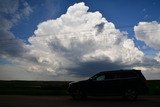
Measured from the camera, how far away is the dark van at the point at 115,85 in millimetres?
20750

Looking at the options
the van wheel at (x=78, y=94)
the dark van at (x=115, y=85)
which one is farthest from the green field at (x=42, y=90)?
the van wheel at (x=78, y=94)

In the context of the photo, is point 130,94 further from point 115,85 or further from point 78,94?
point 78,94

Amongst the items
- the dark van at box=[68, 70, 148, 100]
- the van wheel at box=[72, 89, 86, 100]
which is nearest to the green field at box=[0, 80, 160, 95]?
the dark van at box=[68, 70, 148, 100]

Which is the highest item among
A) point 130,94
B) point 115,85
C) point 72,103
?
point 115,85

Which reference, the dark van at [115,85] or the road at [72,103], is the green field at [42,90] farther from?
the road at [72,103]

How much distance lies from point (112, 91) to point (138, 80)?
1889 mm

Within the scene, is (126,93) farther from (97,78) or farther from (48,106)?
(48,106)

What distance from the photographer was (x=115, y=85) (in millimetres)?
20859

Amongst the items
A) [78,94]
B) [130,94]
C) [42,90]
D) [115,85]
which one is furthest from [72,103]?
[42,90]

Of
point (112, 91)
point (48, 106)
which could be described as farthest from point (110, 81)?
point (48, 106)

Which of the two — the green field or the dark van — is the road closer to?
the dark van

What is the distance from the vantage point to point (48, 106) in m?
15.5

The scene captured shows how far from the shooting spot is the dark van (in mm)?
20750

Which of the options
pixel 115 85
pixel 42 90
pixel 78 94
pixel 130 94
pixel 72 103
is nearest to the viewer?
pixel 72 103
